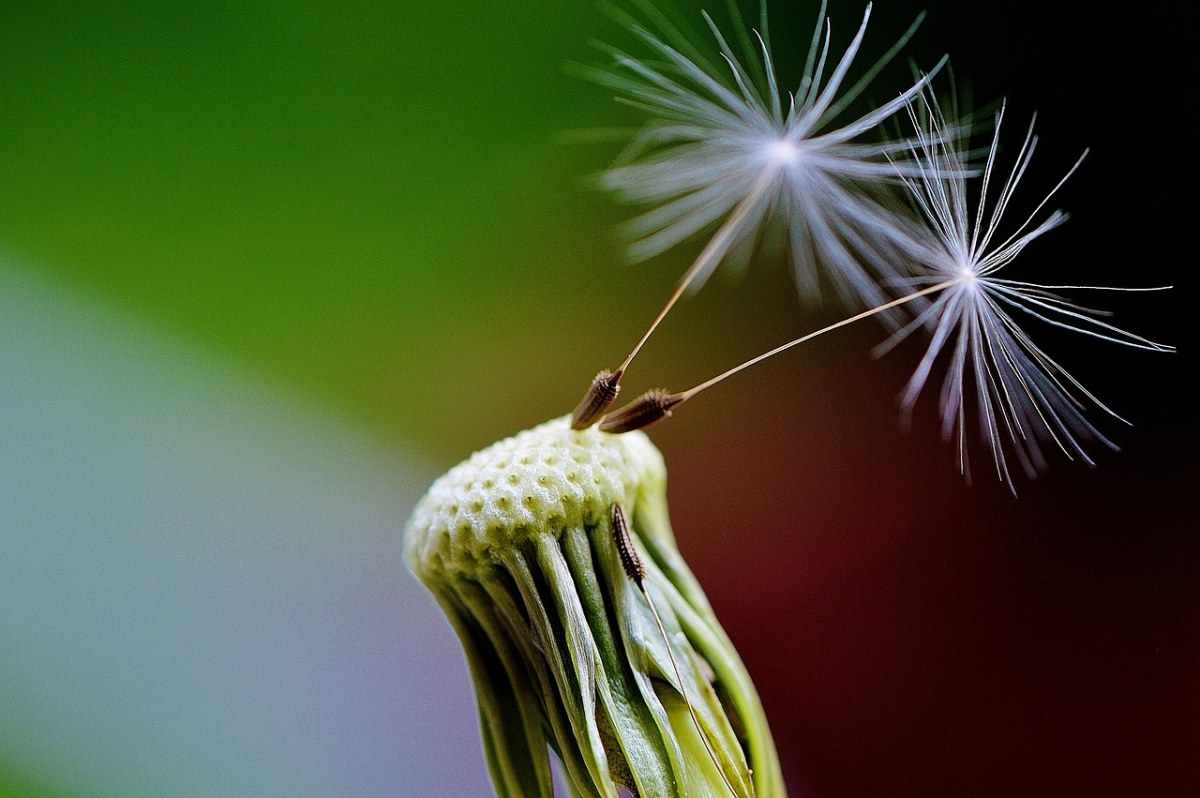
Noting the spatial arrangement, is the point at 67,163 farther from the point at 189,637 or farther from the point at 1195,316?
the point at 1195,316

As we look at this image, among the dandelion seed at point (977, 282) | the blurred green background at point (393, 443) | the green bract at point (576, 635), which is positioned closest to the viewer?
the green bract at point (576, 635)

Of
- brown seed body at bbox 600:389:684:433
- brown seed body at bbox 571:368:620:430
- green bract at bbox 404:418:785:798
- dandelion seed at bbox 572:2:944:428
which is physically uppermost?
dandelion seed at bbox 572:2:944:428

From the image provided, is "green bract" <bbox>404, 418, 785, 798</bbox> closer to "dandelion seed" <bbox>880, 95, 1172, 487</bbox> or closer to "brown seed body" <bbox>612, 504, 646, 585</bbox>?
"brown seed body" <bbox>612, 504, 646, 585</bbox>

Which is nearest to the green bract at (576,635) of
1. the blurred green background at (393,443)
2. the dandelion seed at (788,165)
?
the dandelion seed at (788,165)

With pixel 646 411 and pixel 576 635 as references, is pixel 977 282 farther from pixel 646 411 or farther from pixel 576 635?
pixel 576 635

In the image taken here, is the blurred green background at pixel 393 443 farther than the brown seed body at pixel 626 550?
Yes

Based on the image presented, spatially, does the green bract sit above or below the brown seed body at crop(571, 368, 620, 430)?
below

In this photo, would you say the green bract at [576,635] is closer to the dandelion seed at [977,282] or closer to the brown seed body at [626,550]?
the brown seed body at [626,550]

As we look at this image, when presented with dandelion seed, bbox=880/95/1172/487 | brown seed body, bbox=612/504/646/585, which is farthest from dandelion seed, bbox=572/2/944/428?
brown seed body, bbox=612/504/646/585
